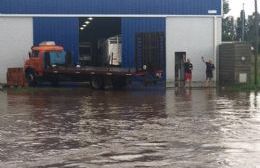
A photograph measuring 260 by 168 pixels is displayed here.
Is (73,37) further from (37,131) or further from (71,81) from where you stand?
(37,131)

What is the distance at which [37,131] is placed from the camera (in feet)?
48.2

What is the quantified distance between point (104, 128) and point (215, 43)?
2727 cm

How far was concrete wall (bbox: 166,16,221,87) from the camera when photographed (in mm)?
41156

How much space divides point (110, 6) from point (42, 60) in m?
6.58

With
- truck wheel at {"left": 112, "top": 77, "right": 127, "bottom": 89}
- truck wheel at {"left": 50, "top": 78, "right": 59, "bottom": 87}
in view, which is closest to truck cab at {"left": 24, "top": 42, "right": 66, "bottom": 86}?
truck wheel at {"left": 50, "top": 78, "right": 59, "bottom": 87}

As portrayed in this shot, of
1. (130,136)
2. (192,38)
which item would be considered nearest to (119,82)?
(192,38)

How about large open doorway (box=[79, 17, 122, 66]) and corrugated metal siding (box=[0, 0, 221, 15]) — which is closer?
corrugated metal siding (box=[0, 0, 221, 15])

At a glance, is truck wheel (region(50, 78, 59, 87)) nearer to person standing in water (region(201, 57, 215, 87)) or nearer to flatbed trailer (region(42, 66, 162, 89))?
flatbed trailer (region(42, 66, 162, 89))

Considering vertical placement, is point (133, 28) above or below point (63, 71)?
above

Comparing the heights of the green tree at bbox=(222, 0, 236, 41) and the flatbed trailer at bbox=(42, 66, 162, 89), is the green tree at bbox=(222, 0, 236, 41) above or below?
above

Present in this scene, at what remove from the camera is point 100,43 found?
55.8 meters

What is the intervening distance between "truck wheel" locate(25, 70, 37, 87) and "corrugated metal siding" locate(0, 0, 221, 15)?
15.4 feet

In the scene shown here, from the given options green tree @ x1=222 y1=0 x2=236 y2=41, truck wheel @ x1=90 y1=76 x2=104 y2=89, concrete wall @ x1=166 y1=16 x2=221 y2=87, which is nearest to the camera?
truck wheel @ x1=90 y1=76 x2=104 y2=89

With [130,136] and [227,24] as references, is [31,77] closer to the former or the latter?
[130,136]
